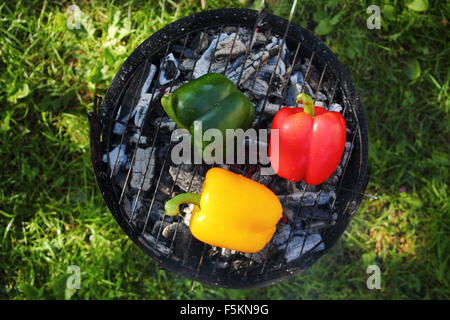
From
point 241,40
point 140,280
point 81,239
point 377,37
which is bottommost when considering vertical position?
point 140,280

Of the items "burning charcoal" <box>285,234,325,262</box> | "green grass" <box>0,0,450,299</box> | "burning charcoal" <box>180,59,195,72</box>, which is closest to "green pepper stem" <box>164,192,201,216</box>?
"burning charcoal" <box>285,234,325,262</box>

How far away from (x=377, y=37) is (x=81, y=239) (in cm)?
345

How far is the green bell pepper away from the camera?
2.33 meters

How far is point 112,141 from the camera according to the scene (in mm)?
2822

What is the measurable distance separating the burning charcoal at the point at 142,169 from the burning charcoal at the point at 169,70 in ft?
1.85

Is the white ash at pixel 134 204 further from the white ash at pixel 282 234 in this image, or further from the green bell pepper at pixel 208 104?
the white ash at pixel 282 234

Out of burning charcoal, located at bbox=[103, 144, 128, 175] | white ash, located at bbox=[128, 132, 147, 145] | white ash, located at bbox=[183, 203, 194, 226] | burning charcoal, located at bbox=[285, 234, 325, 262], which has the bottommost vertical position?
burning charcoal, located at bbox=[285, 234, 325, 262]

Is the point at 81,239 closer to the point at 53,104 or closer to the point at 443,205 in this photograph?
the point at 53,104

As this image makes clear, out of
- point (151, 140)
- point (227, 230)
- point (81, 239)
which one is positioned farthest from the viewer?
point (81, 239)

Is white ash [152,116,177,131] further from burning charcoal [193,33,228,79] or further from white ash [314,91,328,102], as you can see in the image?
white ash [314,91,328,102]

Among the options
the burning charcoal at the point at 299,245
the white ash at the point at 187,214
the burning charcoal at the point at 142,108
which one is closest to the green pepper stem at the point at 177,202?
the white ash at the point at 187,214

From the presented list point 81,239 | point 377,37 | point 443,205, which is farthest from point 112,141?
point 443,205

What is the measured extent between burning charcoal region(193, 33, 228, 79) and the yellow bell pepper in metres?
0.83

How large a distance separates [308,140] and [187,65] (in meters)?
1.14
